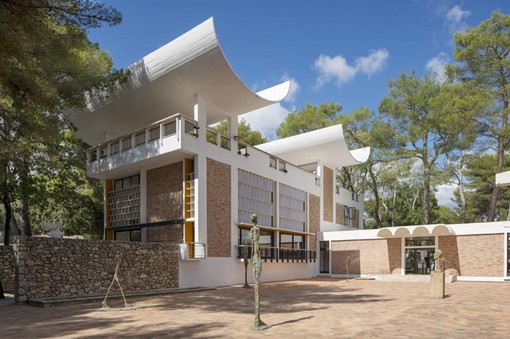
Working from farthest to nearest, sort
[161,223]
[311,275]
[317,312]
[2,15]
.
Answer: [311,275]
[161,223]
[317,312]
[2,15]

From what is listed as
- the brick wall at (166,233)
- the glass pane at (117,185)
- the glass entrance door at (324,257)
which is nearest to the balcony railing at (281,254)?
the glass entrance door at (324,257)

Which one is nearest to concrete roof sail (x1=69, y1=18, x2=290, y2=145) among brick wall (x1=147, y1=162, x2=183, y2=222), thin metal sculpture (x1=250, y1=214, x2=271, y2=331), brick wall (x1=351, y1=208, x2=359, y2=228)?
brick wall (x1=147, y1=162, x2=183, y2=222)

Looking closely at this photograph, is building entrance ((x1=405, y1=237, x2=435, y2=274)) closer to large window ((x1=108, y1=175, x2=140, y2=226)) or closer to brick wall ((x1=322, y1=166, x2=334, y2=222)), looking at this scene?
brick wall ((x1=322, y1=166, x2=334, y2=222))

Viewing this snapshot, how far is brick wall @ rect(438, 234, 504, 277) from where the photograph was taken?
72.1 ft

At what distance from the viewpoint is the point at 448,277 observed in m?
22.1

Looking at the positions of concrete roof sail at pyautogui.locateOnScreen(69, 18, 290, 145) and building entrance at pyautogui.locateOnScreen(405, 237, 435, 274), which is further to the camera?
building entrance at pyautogui.locateOnScreen(405, 237, 435, 274)

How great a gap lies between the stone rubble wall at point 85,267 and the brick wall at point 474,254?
1481 centimetres

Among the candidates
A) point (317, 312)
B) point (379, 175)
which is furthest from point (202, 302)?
point (379, 175)

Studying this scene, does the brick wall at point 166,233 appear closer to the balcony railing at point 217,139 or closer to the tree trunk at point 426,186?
the balcony railing at point 217,139

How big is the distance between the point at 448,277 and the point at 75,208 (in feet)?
66.0

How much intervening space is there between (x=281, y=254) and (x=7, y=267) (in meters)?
13.1

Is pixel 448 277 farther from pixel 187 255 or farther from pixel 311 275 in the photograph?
pixel 187 255

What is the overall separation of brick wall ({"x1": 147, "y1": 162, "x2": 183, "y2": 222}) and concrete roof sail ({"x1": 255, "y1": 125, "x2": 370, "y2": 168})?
1113 centimetres

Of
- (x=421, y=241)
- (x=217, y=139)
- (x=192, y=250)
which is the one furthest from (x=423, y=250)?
(x=192, y=250)
